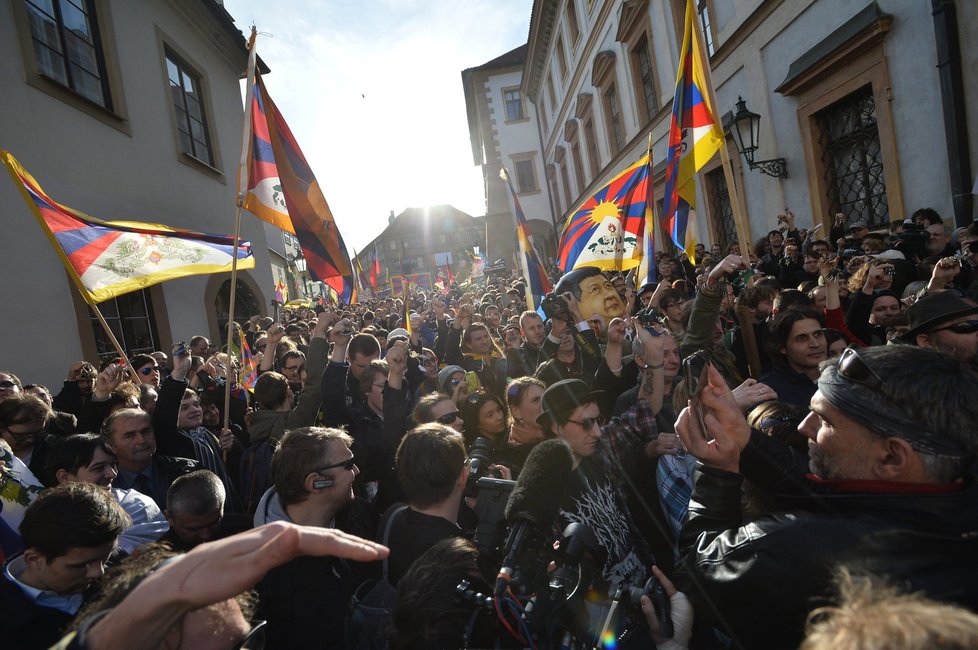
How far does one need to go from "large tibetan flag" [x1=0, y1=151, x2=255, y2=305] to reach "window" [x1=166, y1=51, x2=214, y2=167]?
5938 millimetres

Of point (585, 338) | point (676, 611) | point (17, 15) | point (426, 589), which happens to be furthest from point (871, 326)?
point (17, 15)

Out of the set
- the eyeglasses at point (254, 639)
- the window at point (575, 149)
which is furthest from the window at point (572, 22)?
the eyeglasses at point (254, 639)

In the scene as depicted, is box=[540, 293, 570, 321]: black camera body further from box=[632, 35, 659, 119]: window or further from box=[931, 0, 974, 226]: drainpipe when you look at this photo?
box=[632, 35, 659, 119]: window

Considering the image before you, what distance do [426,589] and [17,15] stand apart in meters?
8.67

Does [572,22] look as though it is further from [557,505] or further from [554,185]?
[557,505]

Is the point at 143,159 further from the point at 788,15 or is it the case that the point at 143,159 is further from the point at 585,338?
the point at 788,15

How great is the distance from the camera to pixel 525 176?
112 feet

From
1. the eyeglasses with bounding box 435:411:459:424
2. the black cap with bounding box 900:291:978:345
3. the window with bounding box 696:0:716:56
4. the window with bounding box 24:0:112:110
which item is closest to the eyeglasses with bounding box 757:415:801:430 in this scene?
the black cap with bounding box 900:291:978:345

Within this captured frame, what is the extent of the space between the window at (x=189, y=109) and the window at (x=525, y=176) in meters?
24.0

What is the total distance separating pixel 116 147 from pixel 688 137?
8.25 meters

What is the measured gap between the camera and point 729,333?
14.5ft

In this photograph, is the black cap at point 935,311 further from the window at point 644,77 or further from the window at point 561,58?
the window at point 561,58

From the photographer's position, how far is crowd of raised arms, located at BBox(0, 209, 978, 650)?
108 cm

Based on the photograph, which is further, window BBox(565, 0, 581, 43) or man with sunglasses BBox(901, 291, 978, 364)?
window BBox(565, 0, 581, 43)
